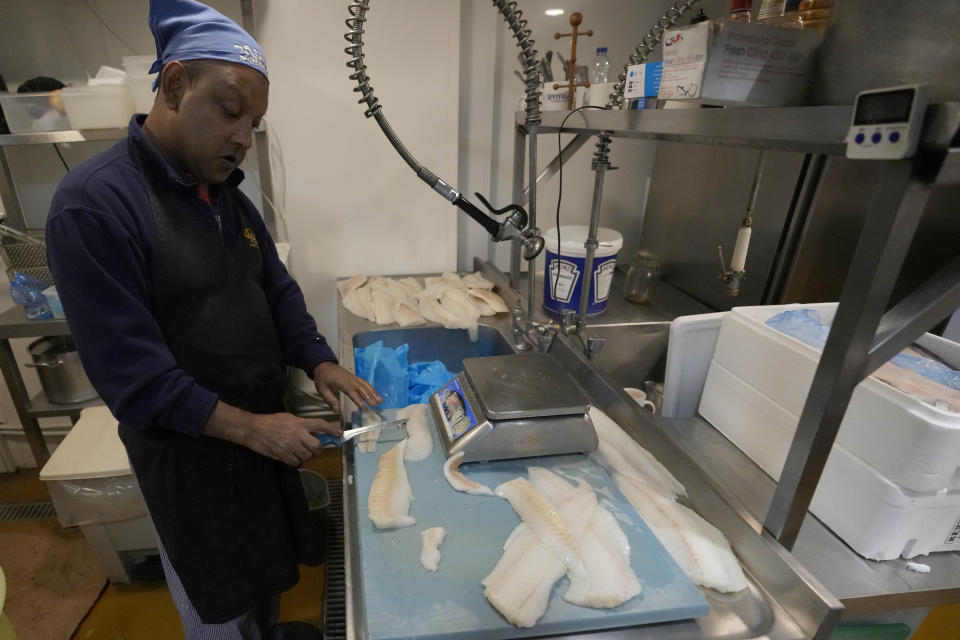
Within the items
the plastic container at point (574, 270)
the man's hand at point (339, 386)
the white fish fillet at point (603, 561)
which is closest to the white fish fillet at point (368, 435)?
the man's hand at point (339, 386)

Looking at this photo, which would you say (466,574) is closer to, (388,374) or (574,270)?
(388,374)

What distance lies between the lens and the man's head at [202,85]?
2.60ft

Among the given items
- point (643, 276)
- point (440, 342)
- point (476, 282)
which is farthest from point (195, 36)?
point (643, 276)

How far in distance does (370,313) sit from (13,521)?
1.71 metres

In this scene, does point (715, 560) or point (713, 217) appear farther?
point (713, 217)

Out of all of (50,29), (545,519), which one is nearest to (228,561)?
(545,519)

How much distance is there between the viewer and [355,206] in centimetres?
200

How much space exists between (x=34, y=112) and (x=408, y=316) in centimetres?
142

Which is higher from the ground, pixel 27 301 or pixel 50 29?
pixel 50 29

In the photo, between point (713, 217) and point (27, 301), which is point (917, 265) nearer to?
point (713, 217)

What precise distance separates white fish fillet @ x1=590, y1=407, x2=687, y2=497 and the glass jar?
34.6 inches

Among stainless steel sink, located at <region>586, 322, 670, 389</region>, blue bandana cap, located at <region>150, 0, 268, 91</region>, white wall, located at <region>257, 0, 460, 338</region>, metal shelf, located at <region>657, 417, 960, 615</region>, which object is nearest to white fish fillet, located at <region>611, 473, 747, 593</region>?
metal shelf, located at <region>657, 417, 960, 615</region>

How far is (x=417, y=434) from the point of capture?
0.99 m

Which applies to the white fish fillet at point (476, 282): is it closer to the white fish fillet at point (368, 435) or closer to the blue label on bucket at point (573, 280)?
the blue label on bucket at point (573, 280)
